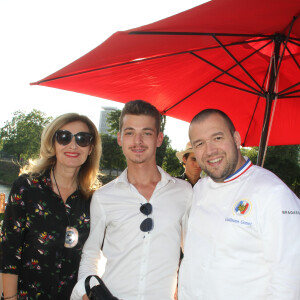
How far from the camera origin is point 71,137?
2.76m

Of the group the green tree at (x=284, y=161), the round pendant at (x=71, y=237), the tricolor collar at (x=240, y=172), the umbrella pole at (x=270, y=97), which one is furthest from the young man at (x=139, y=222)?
the green tree at (x=284, y=161)

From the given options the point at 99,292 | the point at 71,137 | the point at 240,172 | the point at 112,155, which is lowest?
the point at 99,292

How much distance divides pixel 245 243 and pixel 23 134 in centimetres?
6123

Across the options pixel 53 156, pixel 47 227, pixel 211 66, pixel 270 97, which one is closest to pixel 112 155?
pixel 211 66

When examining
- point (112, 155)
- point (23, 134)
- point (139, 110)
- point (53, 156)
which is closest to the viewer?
point (139, 110)

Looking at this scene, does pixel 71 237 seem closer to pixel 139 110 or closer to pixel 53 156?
pixel 53 156

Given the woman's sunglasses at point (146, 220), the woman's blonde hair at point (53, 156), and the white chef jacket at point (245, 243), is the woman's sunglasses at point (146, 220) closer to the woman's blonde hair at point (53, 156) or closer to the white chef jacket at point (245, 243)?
the white chef jacket at point (245, 243)

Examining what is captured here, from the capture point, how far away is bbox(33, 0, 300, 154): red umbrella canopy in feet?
6.84

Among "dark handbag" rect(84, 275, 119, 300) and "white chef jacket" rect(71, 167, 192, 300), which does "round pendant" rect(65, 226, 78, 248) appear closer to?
"white chef jacket" rect(71, 167, 192, 300)

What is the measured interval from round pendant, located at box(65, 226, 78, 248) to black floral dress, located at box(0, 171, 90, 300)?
0.03 m

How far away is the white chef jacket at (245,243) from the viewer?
5.04ft

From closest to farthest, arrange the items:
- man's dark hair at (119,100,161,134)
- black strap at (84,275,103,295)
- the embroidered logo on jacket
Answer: the embroidered logo on jacket → black strap at (84,275,103,295) → man's dark hair at (119,100,161,134)

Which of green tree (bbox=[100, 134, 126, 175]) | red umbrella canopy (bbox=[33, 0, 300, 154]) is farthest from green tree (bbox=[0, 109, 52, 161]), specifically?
red umbrella canopy (bbox=[33, 0, 300, 154])

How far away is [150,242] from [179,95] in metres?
2.79
